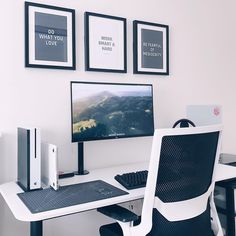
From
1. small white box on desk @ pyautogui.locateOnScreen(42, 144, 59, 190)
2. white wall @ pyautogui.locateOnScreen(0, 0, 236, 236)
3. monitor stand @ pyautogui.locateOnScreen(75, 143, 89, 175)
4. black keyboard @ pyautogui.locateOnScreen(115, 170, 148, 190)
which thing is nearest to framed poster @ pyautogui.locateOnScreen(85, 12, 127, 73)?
white wall @ pyautogui.locateOnScreen(0, 0, 236, 236)

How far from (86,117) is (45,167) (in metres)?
0.41

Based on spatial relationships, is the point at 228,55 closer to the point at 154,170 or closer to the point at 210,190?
the point at 210,190

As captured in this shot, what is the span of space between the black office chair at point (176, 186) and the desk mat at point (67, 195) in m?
0.10

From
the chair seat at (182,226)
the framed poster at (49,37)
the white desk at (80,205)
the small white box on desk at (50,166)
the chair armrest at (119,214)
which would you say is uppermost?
the framed poster at (49,37)

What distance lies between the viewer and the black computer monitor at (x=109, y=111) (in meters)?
1.87

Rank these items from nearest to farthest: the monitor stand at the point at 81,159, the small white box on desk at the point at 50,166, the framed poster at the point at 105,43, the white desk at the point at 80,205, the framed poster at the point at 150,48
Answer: the white desk at the point at 80,205 → the small white box on desk at the point at 50,166 → the monitor stand at the point at 81,159 → the framed poster at the point at 105,43 → the framed poster at the point at 150,48

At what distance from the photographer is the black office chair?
1240 mm

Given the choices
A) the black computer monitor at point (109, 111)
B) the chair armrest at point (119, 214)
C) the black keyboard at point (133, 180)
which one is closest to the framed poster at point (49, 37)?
the black computer monitor at point (109, 111)

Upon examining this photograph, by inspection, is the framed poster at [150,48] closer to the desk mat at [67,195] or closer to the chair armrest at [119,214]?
the desk mat at [67,195]

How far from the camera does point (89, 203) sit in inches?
53.2

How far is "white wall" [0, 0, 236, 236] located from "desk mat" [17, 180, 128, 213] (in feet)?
1.47

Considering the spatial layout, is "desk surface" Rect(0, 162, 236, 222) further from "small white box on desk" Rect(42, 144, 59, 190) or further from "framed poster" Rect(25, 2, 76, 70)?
"framed poster" Rect(25, 2, 76, 70)

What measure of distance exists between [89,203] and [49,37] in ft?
3.91

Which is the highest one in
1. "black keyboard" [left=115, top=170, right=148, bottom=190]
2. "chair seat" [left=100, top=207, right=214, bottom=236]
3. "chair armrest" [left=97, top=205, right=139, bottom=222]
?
A: "black keyboard" [left=115, top=170, right=148, bottom=190]
